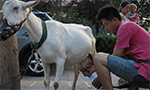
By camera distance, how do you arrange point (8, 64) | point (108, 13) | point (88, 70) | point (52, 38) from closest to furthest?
point (108, 13) → point (52, 38) → point (8, 64) → point (88, 70)

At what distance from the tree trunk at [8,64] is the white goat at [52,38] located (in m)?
0.53

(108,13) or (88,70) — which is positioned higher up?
(108,13)

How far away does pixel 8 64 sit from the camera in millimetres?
3484

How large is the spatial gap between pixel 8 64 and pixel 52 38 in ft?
3.28

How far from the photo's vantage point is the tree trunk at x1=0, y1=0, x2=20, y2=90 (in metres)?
3.45

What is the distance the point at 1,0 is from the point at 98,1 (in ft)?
29.8

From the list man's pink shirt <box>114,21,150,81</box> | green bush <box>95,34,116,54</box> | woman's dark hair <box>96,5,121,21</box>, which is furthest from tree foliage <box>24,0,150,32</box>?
man's pink shirt <box>114,21,150,81</box>

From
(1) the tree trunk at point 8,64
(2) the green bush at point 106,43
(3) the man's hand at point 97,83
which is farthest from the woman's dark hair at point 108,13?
(2) the green bush at point 106,43

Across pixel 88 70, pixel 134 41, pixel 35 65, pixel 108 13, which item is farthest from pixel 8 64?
pixel 35 65

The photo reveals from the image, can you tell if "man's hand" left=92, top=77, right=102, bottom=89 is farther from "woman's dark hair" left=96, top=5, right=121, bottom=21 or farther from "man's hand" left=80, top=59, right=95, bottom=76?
"woman's dark hair" left=96, top=5, right=121, bottom=21

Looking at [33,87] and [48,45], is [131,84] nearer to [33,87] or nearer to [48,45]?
[48,45]

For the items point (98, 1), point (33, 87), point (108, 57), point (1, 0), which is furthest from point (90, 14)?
point (108, 57)

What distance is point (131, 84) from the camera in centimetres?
255

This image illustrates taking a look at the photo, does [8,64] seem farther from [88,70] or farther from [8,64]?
[88,70]
